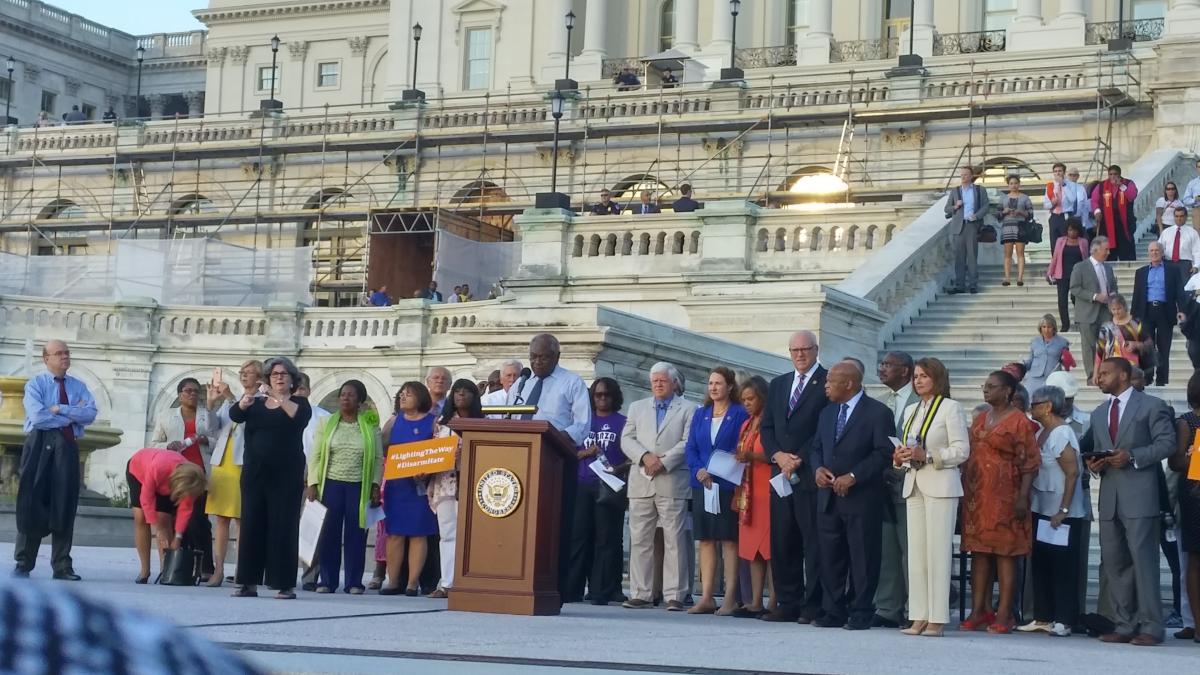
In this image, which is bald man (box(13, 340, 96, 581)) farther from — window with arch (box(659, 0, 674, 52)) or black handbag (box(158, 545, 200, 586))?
window with arch (box(659, 0, 674, 52))

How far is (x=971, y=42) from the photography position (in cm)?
5134

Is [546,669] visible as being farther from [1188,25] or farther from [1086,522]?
[1188,25]

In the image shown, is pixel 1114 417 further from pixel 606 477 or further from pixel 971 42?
pixel 971 42

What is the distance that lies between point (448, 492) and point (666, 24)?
1888 inches

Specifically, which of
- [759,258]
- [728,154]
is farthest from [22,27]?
[759,258]

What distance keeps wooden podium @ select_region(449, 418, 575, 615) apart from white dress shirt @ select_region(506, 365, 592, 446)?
33.5 inches

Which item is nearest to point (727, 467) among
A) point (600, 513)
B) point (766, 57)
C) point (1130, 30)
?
point (600, 513)

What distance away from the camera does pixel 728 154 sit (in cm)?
4503

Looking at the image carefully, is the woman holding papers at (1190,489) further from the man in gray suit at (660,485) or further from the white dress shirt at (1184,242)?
the white dress shirt at (1184,242)

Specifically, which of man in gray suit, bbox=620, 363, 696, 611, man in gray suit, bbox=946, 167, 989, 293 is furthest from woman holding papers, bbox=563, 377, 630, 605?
man in gray suit, bbox=946, 167, 989, 293

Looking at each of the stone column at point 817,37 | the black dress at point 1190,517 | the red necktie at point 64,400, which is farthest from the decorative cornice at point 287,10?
the black dress at point 1190,517

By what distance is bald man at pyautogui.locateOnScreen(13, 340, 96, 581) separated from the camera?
37.4 feet

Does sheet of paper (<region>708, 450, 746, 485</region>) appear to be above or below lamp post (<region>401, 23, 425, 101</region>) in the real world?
below

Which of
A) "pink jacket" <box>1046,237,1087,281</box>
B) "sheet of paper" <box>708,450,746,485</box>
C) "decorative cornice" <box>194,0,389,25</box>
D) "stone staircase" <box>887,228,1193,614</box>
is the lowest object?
"sheet of paper" <box>708,450,746,485</box>
